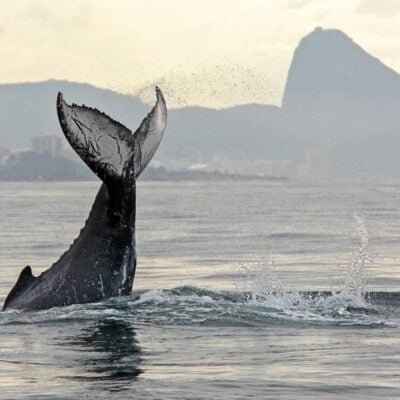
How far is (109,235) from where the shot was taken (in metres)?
13.2

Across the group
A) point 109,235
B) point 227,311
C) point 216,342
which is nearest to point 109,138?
point 109,235

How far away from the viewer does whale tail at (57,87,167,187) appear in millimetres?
12266

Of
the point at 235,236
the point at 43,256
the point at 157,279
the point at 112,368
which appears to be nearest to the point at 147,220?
the point at 235,236

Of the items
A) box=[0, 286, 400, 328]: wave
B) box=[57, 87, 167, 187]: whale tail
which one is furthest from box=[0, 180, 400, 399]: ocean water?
box=[57, 87, 167, 187]: whale tail

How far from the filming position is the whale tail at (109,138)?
1227 cm

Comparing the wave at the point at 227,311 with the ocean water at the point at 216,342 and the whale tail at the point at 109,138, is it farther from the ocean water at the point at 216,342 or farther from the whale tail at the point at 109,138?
the whale tail at the point at 109,138

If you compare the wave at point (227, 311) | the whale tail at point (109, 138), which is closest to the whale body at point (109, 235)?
the whale tail at point (109, 138)

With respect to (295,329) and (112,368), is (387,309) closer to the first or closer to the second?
(295,329)

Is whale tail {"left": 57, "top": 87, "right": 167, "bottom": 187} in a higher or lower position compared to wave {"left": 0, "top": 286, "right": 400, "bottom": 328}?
higher

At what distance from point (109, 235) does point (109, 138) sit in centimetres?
115

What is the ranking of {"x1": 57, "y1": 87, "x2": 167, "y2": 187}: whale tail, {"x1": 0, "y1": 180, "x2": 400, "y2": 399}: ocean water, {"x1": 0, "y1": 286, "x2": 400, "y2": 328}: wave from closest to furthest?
1. {"x1": 0, "y1": 180, "x2": 400, "y2": 399}: ocean water
2. {"x1": 57, "y1": 87, "x2": 167, "y2": 187}: whale tail
3. {"x1": 0, "y1": 286, "x2": 400, "y2": 328}: wave

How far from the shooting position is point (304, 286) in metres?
19.2

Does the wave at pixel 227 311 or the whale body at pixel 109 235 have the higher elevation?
the whale body at pixel 109 235

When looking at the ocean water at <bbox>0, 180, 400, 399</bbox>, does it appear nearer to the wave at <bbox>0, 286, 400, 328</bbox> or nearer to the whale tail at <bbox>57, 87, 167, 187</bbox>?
the wave at <bbox>0, 286, 400, 328</bbox>
